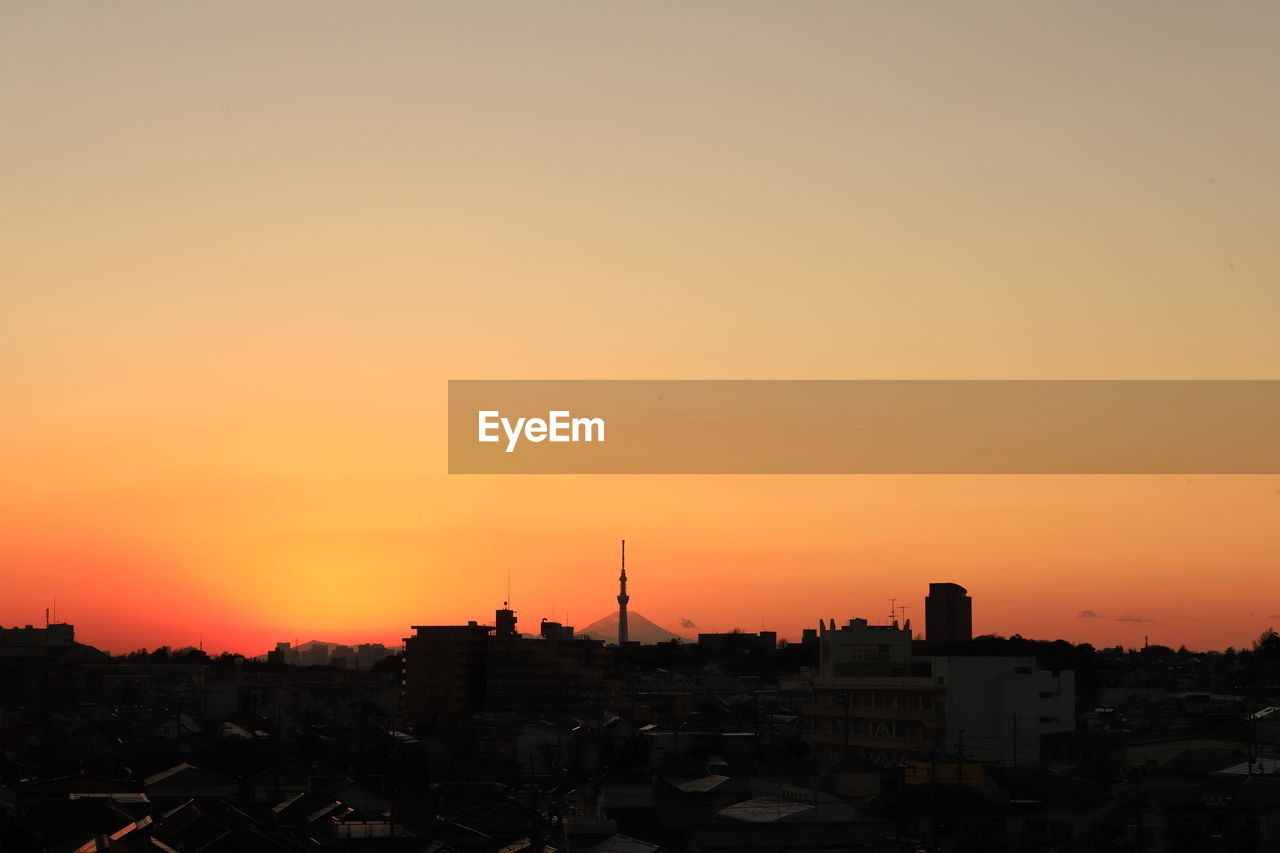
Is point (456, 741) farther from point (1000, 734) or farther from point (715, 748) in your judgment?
point (1000, 734)

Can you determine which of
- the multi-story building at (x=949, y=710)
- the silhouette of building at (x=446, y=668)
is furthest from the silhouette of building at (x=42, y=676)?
the multi-story building at (x=949, y=710)

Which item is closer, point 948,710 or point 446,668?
point 948,710

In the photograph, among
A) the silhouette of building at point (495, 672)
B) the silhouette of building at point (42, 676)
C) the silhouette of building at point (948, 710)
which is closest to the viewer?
the silhouette of building at point (948, 710)

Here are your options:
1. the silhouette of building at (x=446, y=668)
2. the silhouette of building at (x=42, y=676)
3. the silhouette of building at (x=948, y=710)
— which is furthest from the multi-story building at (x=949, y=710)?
the silhouette of building at (x=42, y=676)

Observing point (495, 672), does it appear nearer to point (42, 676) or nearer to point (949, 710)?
point (42, 676)

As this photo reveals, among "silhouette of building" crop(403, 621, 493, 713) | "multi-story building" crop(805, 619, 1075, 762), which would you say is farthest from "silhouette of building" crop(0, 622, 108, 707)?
"multi-story building" crop(805, 619, 1075, 762)

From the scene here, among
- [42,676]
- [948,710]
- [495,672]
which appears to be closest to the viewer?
[948,710]

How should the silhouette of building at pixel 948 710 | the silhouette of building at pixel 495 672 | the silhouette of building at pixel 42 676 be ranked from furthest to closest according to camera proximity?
1. the silhouette of building at pixel 42 676
2. the silhouette of building at pixel 495 672
3. the silhouette of building at pixel 948 710

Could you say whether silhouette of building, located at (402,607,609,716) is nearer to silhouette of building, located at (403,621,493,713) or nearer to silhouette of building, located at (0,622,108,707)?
silhouette of building, located at (403,621,493,713)

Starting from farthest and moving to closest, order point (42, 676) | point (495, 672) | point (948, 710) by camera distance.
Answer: point (42, 676) → point (495, 672) → point (948, 710)

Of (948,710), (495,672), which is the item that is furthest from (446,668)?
(948,710)

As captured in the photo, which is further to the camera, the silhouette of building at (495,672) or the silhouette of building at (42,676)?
the silhouette of building at (42,676)

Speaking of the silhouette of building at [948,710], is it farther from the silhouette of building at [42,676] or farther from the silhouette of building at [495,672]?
the silhouette of building at [42,676]
